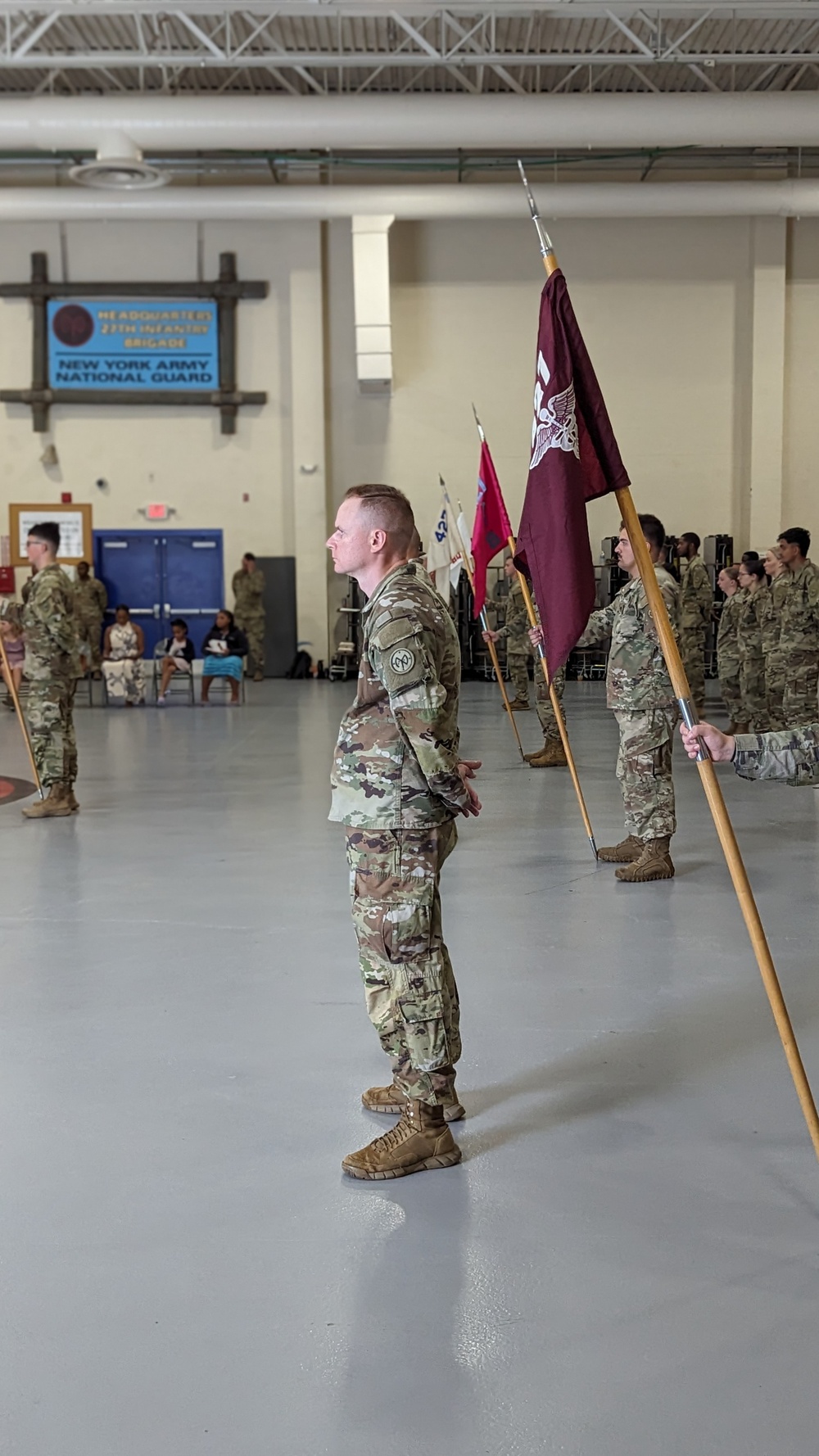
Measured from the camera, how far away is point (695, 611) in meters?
12.4

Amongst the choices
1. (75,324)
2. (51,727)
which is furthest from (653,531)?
(75,324)

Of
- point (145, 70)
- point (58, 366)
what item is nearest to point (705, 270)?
point (145, 70)

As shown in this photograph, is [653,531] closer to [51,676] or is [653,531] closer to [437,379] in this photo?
[51,676]

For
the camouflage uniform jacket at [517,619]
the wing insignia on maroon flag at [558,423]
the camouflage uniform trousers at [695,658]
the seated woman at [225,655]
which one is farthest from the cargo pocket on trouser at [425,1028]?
the seated woman at [225,655]

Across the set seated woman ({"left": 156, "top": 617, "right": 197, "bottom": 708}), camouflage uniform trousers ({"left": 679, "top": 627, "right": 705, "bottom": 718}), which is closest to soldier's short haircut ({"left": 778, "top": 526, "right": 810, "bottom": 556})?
camouflage uniform trousers ({"left": 679, "top": 627, "right": 705, "bottom": 718})

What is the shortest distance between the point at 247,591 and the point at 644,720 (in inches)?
476

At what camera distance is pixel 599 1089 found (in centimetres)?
359

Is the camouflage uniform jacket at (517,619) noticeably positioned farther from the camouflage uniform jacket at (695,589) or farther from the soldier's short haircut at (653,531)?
the soldier's short haircut at (653,531)

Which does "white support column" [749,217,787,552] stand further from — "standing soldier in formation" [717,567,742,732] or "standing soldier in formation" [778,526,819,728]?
"standing soldier in formation" [778,526,819,728]

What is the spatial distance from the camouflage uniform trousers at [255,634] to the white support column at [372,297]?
353 centimetres

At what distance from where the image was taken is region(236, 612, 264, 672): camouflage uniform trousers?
17.9m

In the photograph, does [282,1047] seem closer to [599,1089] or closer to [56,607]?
[599,1089]

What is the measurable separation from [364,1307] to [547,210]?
1669cm

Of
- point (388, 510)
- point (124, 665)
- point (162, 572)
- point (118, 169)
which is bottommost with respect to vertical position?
point (124, 665)
